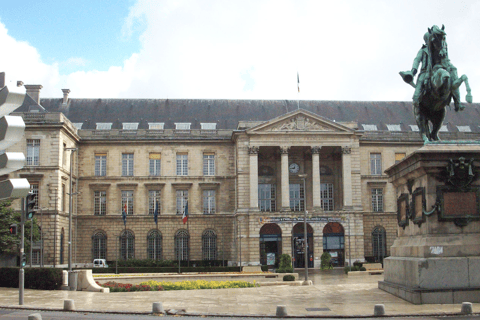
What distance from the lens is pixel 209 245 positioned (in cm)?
6412

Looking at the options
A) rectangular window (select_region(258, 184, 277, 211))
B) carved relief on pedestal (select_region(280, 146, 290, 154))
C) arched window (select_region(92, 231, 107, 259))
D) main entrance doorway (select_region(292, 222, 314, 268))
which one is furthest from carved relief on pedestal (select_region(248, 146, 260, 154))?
arched window (select_region(92, 231, 107, 259))

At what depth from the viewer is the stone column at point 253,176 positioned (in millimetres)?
59781

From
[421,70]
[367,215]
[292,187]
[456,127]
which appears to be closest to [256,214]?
[292,187]

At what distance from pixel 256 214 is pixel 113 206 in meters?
15.4

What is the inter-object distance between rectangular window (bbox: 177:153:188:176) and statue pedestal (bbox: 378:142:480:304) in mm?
46529

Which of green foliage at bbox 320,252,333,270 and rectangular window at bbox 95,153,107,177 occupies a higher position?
rectangular window at bbox 95,153,107,177

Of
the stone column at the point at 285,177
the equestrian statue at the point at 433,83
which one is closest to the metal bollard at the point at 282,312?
the equestrian statue at the point at 433,83

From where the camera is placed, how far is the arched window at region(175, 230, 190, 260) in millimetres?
63625

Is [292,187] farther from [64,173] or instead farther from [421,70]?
[421,70]

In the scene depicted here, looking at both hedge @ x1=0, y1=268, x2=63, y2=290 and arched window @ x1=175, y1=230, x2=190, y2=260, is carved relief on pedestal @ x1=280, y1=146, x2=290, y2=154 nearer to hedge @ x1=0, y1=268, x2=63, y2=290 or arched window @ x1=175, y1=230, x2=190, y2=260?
arched window @ x1=175, y1=230, x2=190, y2=260

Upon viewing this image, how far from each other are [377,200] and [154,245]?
80.6ft

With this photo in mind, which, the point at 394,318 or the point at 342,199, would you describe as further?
the point at 342,199

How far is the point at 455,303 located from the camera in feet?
57.5

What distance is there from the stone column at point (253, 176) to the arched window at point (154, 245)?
11133 mm
